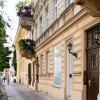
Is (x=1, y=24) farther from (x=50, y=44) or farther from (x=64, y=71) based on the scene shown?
(x=50, y=44)

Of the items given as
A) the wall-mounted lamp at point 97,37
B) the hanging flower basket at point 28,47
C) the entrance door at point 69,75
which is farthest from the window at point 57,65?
the hanging flower basket at point 28,47

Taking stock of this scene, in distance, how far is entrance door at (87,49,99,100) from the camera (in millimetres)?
14781

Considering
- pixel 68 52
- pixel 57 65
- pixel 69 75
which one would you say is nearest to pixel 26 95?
pixel 57 65

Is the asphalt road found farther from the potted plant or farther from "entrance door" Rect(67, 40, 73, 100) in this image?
the potted plant

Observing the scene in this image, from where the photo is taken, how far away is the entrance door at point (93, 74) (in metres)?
14.8

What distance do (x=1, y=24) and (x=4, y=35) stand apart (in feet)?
1.78

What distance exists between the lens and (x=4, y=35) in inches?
704

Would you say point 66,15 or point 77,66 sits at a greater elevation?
point 66,15

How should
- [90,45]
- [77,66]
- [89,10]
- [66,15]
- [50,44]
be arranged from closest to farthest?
[89,10] → [90,45] → [77,66] → [66,15] → [50,44]

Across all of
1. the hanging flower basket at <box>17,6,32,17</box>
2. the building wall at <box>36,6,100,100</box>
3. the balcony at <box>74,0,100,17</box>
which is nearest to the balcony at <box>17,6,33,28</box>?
the hanging flower basket at <box>17,6,32,17</box>

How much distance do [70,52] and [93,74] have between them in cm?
234

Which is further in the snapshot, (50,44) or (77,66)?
(50,44)

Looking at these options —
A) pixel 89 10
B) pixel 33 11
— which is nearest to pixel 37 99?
pixel 89 10

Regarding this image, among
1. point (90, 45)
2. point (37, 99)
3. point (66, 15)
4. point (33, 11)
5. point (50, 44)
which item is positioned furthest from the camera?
point (33, 11)
